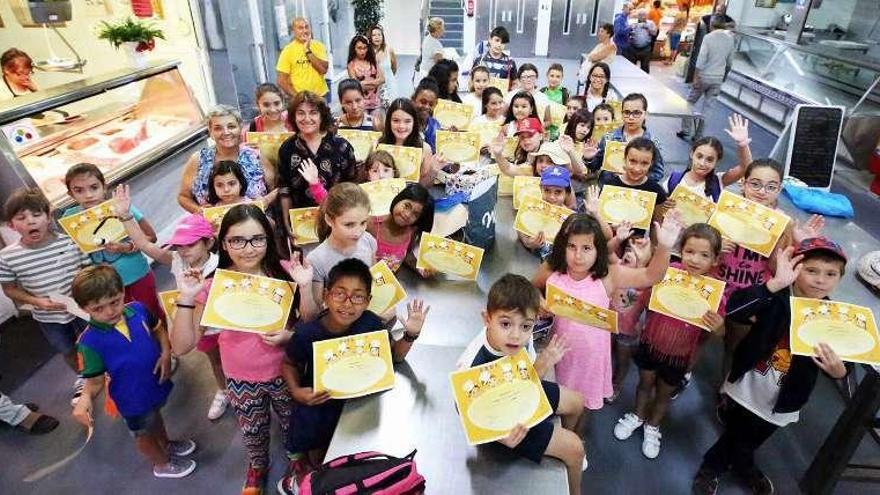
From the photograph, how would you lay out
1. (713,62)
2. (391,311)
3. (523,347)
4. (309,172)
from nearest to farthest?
(523,347) → (391,311) → (309,172) → (713,62)

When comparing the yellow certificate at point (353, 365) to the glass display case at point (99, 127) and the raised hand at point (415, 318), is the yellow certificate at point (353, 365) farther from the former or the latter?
the glass display case at point (99, 127)

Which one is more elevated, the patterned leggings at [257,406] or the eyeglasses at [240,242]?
the eyeglasses at [240,242]

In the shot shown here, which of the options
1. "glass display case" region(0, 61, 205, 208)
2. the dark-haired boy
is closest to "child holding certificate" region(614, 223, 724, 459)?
the dark-haired boy

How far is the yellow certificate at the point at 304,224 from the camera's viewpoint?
2.86 metres

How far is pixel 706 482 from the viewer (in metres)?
2.57

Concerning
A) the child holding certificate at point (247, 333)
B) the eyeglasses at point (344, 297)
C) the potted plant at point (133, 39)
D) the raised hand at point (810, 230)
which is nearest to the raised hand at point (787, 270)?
the raised hand at point (810, 230)

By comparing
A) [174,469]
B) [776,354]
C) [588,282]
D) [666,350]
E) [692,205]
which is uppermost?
[692,205]

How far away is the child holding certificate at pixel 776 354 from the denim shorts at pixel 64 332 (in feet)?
11.7

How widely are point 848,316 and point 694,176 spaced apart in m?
1.45

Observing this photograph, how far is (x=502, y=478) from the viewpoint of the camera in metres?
1.76

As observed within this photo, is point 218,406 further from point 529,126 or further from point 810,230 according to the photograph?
point 810,230

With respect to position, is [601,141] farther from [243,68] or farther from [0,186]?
[243,68]

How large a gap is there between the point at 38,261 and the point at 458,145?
2.63 metres

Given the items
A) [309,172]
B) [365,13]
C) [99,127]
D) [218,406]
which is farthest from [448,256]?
[365,13]
